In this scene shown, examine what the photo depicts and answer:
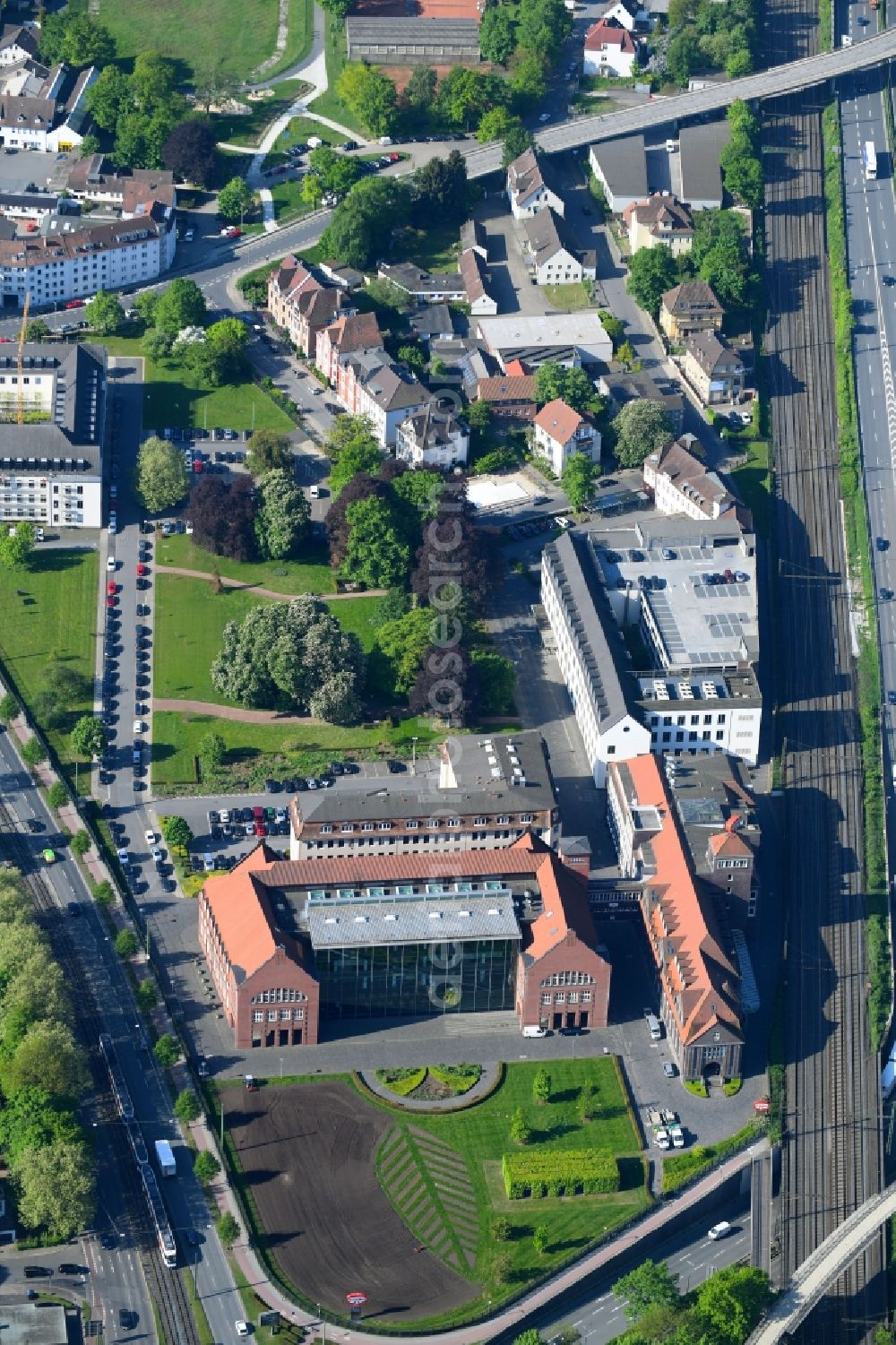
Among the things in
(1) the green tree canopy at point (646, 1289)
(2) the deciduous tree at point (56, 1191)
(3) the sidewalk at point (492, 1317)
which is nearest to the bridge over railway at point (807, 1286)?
(1) the green tree canopy at point (646, 1289)

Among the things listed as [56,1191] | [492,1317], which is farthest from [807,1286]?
[56,1191]

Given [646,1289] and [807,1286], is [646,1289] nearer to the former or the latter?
[646,1289]

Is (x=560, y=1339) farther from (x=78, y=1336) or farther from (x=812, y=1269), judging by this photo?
(x=78, y=1336)

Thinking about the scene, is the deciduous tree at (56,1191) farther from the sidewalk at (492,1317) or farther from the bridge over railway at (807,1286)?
the bridge over railway at (807,1286)

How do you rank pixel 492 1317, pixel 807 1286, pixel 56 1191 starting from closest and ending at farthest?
pixel 492 1317 < pixel 56 1191 < pixel 807 1286

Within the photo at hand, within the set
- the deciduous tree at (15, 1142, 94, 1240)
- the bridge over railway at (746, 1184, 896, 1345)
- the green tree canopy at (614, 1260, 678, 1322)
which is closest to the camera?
the bridge over railway at (746, 1184, 896, 1345)

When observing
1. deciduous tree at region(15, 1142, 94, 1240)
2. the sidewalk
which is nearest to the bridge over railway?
the sidewalk

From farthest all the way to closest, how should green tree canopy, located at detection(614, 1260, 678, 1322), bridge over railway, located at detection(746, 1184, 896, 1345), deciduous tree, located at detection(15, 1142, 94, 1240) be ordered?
deciduous tree, located at detection(15, 1142, 94, 1240) → green tree canopy, located at detection(614, 1260, 678, 1322) → bridge over railway, located at detection(746, 1184, 896, 1345)

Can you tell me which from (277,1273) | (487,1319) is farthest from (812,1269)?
(277,1273)

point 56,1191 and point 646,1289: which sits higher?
point 56,1191

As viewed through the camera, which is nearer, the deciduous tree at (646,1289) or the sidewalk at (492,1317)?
the sidewalk at (492,1317)

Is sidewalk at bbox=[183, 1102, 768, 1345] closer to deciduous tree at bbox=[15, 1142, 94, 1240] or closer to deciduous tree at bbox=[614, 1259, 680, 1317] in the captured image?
deciduous tree at bbox=[614, 1259, 680, 1317]

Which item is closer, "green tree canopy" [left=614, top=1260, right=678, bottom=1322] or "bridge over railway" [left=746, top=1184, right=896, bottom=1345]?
"bridge over railway" [left=746, top=1184, right=896, bottom=1345]
